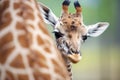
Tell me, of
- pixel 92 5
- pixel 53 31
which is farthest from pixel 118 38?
pixel 53 31

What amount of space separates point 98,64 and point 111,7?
21cm

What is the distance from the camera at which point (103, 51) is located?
961 mm

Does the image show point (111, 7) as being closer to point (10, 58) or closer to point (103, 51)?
point (103, 51)

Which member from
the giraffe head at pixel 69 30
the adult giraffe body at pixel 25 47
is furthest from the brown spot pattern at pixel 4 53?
the giraffe head at pixel 69 30

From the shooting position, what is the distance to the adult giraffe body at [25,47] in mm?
306

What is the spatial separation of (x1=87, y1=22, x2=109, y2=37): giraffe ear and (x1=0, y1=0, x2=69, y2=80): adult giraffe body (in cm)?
54

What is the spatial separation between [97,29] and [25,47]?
0.61 m

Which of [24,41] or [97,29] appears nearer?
[24,41]

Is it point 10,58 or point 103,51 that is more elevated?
point 10,58

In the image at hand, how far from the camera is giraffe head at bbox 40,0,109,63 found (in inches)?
31.9

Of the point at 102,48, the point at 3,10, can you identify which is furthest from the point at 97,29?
the point at 3,10

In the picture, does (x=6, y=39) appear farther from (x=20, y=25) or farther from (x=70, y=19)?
(x=70, y=19)

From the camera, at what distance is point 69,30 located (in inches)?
32.5

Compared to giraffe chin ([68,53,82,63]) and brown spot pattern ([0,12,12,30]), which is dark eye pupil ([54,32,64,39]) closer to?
giraffe chin ([68,53,82,63])
